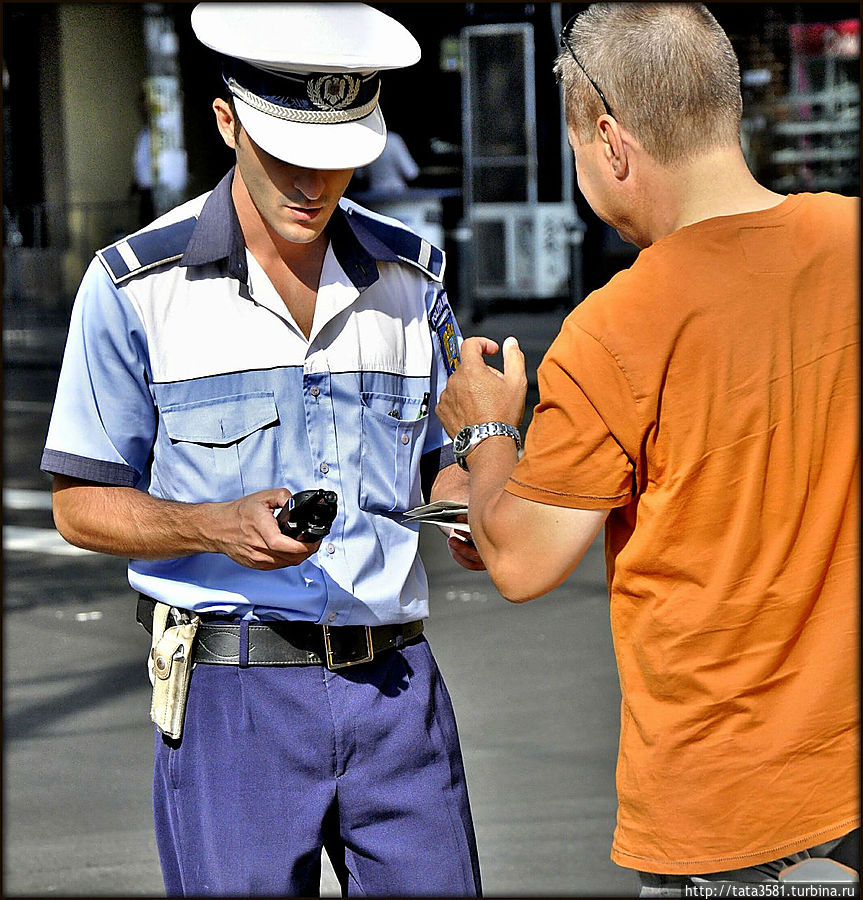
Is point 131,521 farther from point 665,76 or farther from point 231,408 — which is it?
point 665,76

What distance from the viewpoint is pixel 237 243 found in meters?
2.69

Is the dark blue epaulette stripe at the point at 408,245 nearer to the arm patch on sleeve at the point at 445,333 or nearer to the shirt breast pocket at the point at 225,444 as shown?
the arm patch on sleeve at the point at 445,333

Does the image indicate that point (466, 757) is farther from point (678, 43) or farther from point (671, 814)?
point (678, 43)

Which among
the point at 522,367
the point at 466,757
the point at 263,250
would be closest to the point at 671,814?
the point at 522,367

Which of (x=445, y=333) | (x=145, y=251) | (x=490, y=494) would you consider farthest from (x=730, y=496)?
(x=145, y=251)

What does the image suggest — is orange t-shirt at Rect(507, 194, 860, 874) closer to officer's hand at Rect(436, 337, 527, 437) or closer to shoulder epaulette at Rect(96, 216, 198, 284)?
officer's hand at Rect(436, 337, 527, 437)

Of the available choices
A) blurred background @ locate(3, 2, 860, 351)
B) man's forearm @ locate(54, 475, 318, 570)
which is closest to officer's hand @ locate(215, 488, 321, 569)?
man's forearm @ locate(54, 475, 318, 570)

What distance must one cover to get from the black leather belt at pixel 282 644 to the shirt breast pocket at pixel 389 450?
236mm

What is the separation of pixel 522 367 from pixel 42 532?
812 centimetres

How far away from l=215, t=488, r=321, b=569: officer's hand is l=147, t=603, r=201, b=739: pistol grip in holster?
0.77ft

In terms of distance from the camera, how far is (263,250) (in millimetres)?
2748

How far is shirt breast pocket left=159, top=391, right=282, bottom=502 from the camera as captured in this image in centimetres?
264

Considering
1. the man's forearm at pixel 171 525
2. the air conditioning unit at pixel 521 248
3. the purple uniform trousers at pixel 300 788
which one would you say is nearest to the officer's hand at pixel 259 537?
the man's forearm at pixel 171 525

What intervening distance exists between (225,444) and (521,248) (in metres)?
17.7
